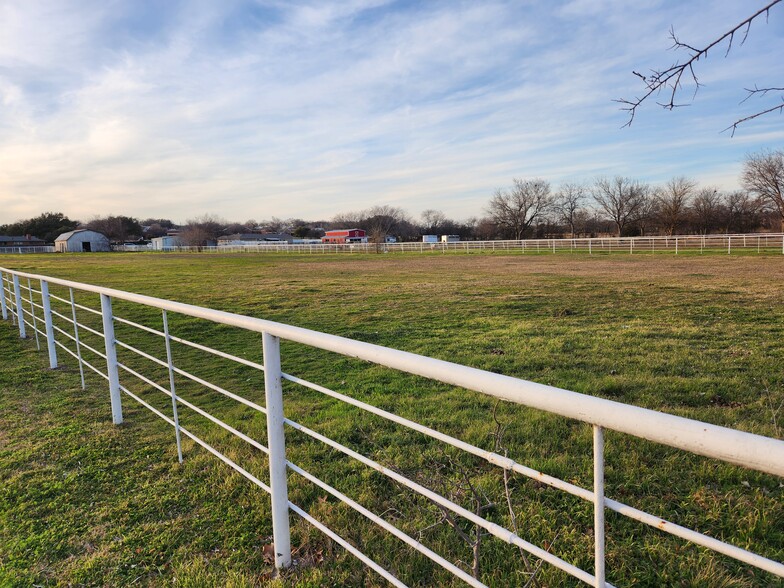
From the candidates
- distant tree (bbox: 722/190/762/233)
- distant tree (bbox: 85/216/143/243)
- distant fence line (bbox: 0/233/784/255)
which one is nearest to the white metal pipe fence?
distant fence line (bbox: 0/233/784/255)

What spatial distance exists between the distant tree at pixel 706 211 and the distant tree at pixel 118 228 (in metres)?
95.4

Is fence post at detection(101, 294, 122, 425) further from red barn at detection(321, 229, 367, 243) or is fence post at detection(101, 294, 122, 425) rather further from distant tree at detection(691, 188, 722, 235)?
red barn at detection(321, 229, 367, 243)

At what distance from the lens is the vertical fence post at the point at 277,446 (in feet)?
6.82

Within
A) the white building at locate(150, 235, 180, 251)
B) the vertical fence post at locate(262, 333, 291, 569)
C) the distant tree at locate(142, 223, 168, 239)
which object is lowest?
the vertical fence post at locate(262, 333, 291, 569)

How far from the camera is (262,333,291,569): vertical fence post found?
208 centimetres

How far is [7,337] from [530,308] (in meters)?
8.82

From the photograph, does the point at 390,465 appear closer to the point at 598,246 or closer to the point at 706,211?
the point at 598,246

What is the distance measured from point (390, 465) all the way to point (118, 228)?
11216 centimetres

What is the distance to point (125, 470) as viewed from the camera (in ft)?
10.6

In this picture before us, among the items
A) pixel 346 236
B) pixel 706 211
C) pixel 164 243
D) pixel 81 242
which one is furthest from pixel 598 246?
pixel 81 242

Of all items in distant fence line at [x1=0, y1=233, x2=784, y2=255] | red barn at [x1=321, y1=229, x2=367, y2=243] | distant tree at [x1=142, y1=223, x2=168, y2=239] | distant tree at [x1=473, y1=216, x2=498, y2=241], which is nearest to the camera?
distant fence line at [x1=0, y1=233, x2=784, y2=255]

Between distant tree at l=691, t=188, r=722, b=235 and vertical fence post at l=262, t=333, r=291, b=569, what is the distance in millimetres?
65828

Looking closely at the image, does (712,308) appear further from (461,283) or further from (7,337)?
(7,337)

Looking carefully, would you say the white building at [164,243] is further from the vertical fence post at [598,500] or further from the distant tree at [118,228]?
the vertical fence post at [598,500]
